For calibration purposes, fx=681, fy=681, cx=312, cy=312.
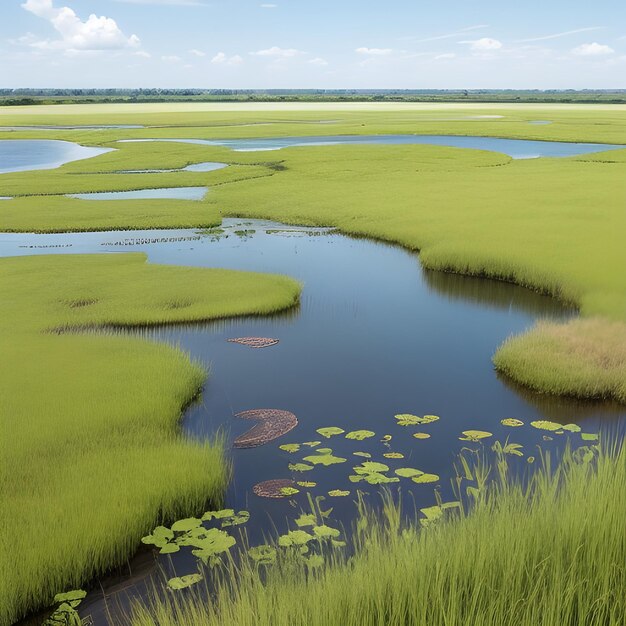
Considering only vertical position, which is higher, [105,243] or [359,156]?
[359,156]

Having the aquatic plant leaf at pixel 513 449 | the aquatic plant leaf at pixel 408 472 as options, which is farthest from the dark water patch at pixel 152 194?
the aquatic plant leaf at pixel 408 472

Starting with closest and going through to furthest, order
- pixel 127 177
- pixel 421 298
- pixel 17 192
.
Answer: pixel 421 298
pixel 17 192
pixel 127 177

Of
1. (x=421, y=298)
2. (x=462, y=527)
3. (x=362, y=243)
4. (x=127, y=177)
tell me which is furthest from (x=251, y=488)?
(x=127, y=177)

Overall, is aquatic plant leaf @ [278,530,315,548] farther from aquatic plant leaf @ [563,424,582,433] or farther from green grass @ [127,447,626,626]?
aquatic plant leaf @ [563,424,582,433]

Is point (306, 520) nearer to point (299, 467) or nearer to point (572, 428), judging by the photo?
point (299, 467)

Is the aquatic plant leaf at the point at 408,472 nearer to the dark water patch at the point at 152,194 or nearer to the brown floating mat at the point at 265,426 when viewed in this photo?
the brown floating mat at the point at 265,426

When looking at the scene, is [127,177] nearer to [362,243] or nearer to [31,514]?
[362,243]

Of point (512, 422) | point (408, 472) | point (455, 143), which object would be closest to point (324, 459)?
point (408, 472)

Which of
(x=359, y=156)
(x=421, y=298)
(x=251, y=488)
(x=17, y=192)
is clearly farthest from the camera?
(x=359, y=156)
